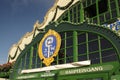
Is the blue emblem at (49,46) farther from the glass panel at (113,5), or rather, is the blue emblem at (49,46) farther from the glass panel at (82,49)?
the glass panel at (113,5)

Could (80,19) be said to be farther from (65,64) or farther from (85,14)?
(65,64)

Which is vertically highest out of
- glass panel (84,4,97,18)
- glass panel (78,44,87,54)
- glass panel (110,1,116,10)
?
glass panel (84,4,97,18)

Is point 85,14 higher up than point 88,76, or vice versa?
point 85,14

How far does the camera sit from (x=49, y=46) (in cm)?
2734

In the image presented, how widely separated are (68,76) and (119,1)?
10932 millimetres

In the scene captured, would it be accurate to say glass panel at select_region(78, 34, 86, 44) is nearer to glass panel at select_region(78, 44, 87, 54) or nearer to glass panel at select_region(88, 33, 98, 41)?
glass panel at select_region(78, 44, 87, 54)

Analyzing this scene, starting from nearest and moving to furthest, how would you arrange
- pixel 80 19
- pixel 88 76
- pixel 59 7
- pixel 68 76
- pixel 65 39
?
pixel 88 76
pixel 68 76
pixel 65 39
pixel 80 19
pixel 59 7

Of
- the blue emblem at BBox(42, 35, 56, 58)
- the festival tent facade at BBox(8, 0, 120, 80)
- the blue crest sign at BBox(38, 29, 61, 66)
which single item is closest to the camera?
the festival tent facade at BBox(8, 0, 120, 80)

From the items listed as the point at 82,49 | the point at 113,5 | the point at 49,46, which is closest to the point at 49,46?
the point at 49,46

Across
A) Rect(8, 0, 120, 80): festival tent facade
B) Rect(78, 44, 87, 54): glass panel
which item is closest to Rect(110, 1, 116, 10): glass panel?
Rect(8, 0, 120, 80): festival tent facade

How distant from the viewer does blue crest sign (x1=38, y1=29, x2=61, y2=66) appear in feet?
87.1

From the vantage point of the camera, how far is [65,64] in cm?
2422

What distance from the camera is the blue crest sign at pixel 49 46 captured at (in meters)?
26.6

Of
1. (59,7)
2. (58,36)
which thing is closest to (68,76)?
(58,36)
